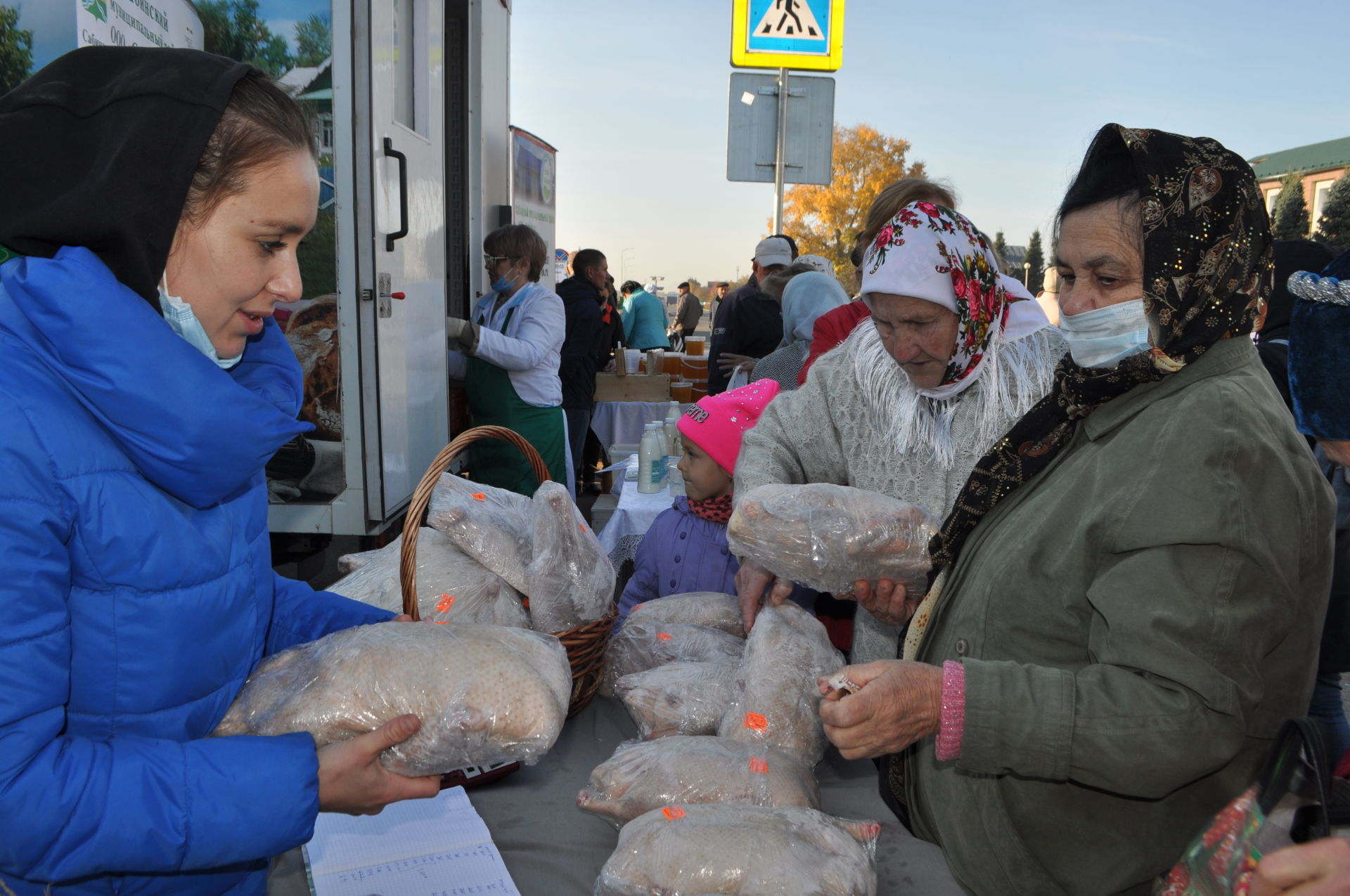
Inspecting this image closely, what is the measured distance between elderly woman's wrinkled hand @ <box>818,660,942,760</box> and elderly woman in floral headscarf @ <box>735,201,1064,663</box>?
2.02ft

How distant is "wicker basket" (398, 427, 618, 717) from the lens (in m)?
1.86

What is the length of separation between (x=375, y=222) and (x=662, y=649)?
256 centimetres

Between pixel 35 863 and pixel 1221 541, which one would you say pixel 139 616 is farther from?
pixel 1221 541

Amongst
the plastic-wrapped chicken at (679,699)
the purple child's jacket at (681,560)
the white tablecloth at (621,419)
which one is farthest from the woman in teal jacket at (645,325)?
the plastic-wrapped chicken at (679,699)

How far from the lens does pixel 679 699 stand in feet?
6.28

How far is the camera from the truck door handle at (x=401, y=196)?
3.81 m

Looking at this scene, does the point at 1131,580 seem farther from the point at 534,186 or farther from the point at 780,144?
the point at 534,186

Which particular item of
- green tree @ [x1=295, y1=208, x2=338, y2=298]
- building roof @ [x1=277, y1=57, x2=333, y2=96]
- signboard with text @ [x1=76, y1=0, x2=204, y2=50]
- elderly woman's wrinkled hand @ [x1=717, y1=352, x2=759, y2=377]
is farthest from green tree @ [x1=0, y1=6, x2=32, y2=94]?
elderly woman's wrinkled hand @ [x1=717, y1=352, x2=759, y2=377]

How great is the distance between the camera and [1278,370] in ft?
11.0

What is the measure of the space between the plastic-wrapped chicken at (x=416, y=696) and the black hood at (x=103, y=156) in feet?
2.12

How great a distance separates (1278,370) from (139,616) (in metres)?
3.88

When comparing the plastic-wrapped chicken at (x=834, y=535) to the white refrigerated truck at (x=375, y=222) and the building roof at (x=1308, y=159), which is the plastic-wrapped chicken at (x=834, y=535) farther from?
the building roof at (x=1308, y=159)

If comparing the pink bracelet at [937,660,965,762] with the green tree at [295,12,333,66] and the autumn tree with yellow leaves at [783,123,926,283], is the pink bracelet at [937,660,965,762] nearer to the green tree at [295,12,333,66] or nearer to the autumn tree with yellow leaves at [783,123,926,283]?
the green tree at [295,12,333,66]

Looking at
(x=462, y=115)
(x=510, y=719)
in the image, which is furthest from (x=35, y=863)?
(x=462, y=115)
